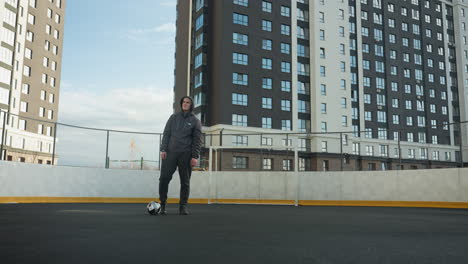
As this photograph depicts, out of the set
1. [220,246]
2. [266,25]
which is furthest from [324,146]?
[220,246]

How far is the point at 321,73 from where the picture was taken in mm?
47969

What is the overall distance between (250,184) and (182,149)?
8040 mm

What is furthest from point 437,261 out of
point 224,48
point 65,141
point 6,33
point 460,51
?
point 460,51

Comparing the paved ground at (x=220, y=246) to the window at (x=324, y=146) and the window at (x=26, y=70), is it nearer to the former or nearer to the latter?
the window at (x=324, y=146)

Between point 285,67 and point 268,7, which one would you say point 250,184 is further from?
point 268,7

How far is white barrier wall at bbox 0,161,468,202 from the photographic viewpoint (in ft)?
40.1

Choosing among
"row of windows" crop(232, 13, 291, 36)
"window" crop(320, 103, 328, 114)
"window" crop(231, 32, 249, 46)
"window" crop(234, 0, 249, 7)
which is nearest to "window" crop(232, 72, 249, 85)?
"window" crop(231, 32, 249, 46)

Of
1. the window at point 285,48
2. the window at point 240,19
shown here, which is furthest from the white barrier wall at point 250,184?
the window at point 285,48

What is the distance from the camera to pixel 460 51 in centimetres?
6356

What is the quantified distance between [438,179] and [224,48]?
32.5m

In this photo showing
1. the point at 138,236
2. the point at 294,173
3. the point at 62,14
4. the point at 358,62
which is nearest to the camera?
the point at 138,236

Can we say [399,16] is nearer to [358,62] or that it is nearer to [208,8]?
[358,62]

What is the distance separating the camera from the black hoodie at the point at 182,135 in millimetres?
7406

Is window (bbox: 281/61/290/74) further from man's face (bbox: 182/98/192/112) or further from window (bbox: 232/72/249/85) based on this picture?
man's face (bbox: 182/98/192/112)
